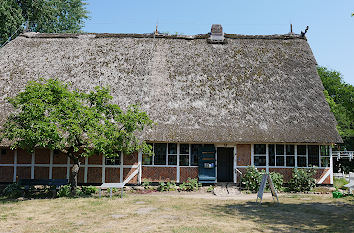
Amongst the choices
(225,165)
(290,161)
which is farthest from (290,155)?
(225,165)

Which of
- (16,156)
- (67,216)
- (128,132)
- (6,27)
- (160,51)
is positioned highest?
(6,27)

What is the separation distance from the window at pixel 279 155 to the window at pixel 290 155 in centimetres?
22

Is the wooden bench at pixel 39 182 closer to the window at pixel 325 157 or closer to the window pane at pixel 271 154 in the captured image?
the window pane at pixel 271 154

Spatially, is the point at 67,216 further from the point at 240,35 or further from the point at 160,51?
the point at 240,35

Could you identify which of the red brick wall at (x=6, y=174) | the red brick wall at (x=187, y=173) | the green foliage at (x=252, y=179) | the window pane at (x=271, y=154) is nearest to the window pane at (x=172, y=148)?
the red brick wall at (x=187, y=173)

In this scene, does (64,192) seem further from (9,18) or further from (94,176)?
(9,18)

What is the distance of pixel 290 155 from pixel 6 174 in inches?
619

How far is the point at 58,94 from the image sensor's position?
45.3 feet

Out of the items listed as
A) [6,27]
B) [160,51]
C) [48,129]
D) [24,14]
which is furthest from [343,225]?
[24,14]

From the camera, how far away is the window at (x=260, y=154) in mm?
17750

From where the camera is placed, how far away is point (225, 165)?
1875 cm

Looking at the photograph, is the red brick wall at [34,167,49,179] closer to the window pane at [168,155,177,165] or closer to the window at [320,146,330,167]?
the window pane at [168,155,177,165]

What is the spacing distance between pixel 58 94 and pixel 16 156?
6.01m

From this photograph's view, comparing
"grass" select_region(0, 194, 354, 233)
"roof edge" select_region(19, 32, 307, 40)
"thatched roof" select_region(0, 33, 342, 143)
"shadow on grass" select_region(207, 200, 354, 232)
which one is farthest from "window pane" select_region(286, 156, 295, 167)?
"roof edge" select_region(19, 32, 307, 40)
